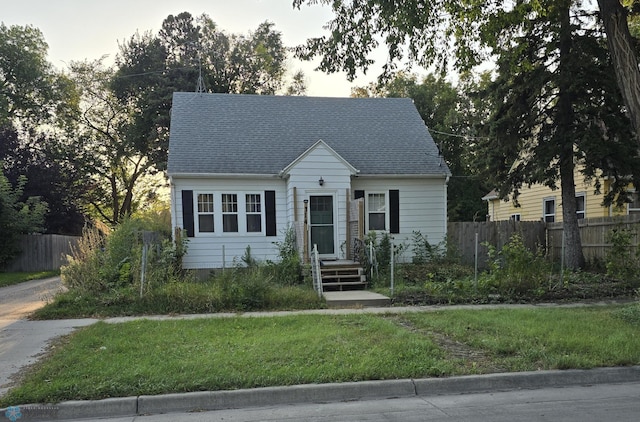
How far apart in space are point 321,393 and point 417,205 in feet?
39.0

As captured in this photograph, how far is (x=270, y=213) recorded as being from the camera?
1528cm

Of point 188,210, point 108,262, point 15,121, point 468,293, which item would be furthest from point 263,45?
point 468,293

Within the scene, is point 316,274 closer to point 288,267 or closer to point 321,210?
point 288,267

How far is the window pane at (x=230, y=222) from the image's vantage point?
591 inches

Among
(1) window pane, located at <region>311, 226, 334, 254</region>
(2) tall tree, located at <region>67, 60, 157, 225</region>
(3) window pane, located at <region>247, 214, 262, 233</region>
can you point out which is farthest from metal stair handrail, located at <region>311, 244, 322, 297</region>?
(2) tall tree, located at <region>67, 60, 157, 225</region>

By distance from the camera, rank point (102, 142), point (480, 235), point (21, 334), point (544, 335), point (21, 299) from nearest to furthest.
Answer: point (544, 335), point (21, 334), point (21, 299), point (480, 235), point (102, 142)

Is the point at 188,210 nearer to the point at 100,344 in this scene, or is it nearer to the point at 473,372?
the point at 100,344

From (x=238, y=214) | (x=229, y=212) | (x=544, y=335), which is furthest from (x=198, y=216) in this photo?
(x=544, y=335)

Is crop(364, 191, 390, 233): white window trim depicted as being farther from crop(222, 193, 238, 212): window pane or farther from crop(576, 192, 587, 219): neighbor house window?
crop(576, 192, 587, 219): neighbor house window

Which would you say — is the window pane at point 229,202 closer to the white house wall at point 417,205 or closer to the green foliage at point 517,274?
the white house wall at point 417,205

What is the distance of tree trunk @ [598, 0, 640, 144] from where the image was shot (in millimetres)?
7698

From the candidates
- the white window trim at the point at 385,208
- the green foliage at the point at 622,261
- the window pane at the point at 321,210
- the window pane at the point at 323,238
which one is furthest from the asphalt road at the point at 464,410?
the white window trim at the point at 385,208

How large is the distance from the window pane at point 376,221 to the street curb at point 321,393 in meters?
10.5

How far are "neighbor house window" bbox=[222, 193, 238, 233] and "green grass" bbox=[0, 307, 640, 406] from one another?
22.7ft
